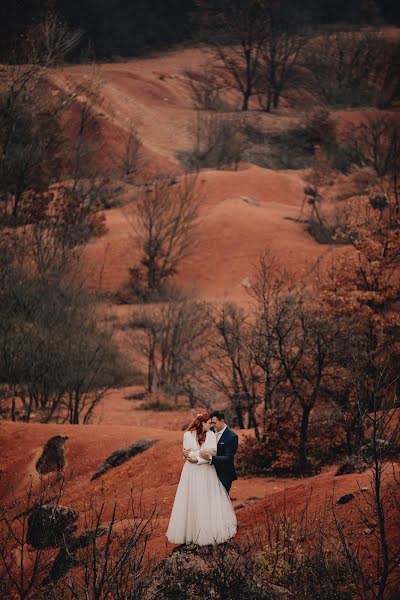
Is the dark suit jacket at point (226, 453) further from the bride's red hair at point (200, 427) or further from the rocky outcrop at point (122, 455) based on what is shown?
the rocky outcrop at point (122, 455)

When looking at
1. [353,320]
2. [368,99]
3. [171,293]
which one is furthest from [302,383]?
[368,99]

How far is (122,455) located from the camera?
14.9m

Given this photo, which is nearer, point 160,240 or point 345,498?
point 345,498

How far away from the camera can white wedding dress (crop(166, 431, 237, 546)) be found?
6.84m

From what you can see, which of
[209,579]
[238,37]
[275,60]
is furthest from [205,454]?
[275,60]

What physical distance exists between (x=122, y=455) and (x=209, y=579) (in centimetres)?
852

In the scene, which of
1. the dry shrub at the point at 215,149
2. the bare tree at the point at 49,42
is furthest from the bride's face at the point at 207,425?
the dry shrub at the point at 215,149

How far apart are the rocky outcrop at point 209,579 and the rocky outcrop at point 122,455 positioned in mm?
8111

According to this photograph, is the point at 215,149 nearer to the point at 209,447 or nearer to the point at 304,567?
the point at 304,567

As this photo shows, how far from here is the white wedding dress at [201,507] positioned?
22.5 ft

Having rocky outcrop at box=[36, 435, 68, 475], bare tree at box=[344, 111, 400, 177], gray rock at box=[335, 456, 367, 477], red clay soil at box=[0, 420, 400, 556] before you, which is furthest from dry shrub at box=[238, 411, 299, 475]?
bare tree at box=[344, 111, 400, 177]

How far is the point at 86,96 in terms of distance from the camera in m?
55.5

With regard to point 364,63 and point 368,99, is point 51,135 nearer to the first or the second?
point 368,99

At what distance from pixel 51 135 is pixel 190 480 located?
1543 inches
